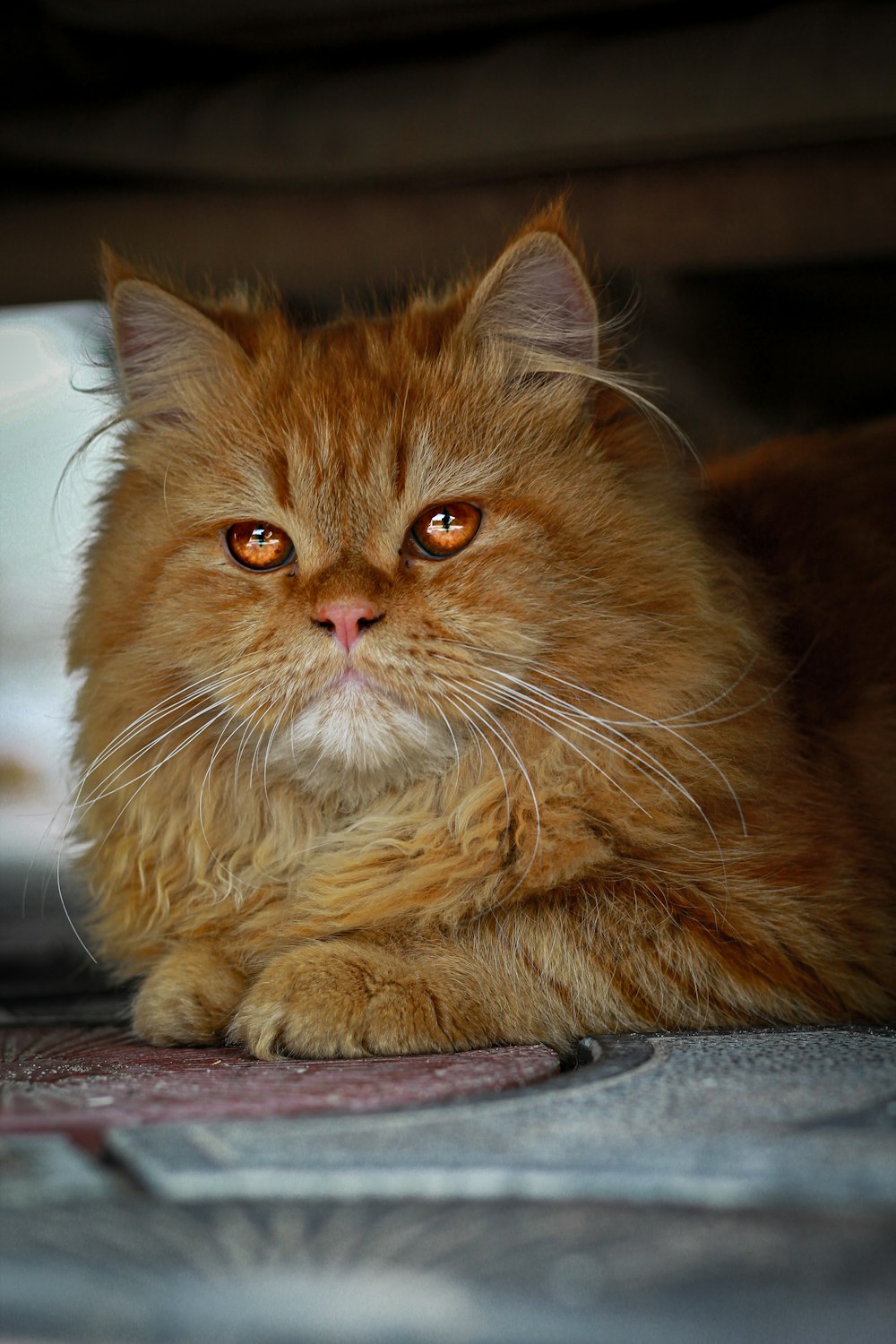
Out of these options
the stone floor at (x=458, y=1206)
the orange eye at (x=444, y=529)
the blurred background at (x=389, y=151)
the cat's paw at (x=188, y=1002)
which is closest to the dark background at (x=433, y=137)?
the blurred background at (x=389, y=151)

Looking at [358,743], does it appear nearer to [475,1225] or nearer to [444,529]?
[444,529]

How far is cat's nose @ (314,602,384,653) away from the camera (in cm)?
153

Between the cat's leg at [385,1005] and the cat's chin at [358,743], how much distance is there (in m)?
0.26

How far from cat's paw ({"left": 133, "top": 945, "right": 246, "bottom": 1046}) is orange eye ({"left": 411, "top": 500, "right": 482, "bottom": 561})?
0.66m

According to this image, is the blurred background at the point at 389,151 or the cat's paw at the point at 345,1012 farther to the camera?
the blurred background at the point at 389,151

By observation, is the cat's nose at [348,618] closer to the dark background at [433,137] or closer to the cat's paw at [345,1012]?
the cat's paw at [345,1012]

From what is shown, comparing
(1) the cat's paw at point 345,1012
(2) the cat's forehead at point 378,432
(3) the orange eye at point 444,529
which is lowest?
(1) the cat's paw at point 345,1012

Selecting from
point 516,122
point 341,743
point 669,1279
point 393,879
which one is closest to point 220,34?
point 516,122

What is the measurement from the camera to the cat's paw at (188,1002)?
1.61 meters

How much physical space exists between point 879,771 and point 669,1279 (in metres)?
1.35

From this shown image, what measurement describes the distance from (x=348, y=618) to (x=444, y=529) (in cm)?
24

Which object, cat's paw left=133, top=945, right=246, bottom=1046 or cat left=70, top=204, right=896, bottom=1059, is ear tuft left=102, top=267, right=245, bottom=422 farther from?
cat's paw left=133, top=945, right=246, bottom=1046

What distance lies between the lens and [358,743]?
1.60m

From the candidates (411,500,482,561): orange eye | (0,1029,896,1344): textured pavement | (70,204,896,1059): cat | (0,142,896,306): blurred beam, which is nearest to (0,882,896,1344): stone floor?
(0,1029,896,1344): textured pavement
